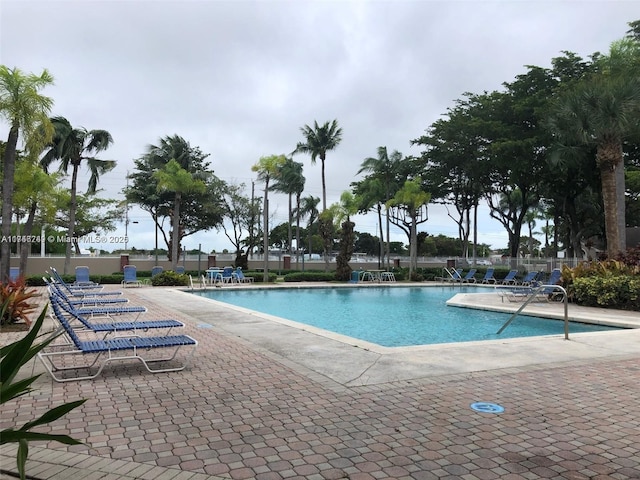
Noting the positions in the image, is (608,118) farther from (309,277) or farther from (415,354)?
(309,277)

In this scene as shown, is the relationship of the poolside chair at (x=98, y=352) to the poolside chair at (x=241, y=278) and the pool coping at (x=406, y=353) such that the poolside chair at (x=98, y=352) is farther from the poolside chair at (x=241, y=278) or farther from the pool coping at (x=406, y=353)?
the poolside chair at (x=241, y=278)

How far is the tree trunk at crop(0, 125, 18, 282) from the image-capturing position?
12.0 meters

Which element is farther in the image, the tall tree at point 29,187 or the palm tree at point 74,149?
the palm tree at point 74,149

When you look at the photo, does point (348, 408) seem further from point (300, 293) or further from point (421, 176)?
point (421, 176)

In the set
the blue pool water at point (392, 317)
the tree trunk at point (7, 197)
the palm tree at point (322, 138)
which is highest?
the palm tree at point (322, 138)

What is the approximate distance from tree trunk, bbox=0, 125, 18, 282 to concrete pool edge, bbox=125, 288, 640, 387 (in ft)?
20.9

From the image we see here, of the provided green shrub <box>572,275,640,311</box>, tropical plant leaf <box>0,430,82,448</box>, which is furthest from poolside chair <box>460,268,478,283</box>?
tropical plant leaf <box>0,430,82,448</box>

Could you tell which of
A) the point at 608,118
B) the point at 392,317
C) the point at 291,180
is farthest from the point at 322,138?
the point at 392,317

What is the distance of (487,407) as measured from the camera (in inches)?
185

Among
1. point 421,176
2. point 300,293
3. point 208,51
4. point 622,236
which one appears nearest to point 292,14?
point 208,51

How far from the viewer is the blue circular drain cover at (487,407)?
459 centimetres

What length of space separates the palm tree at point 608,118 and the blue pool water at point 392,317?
25.1 feet

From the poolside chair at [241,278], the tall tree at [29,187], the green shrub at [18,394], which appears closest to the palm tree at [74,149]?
the tall tree at [29,187]

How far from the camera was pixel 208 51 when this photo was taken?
12.0 m
